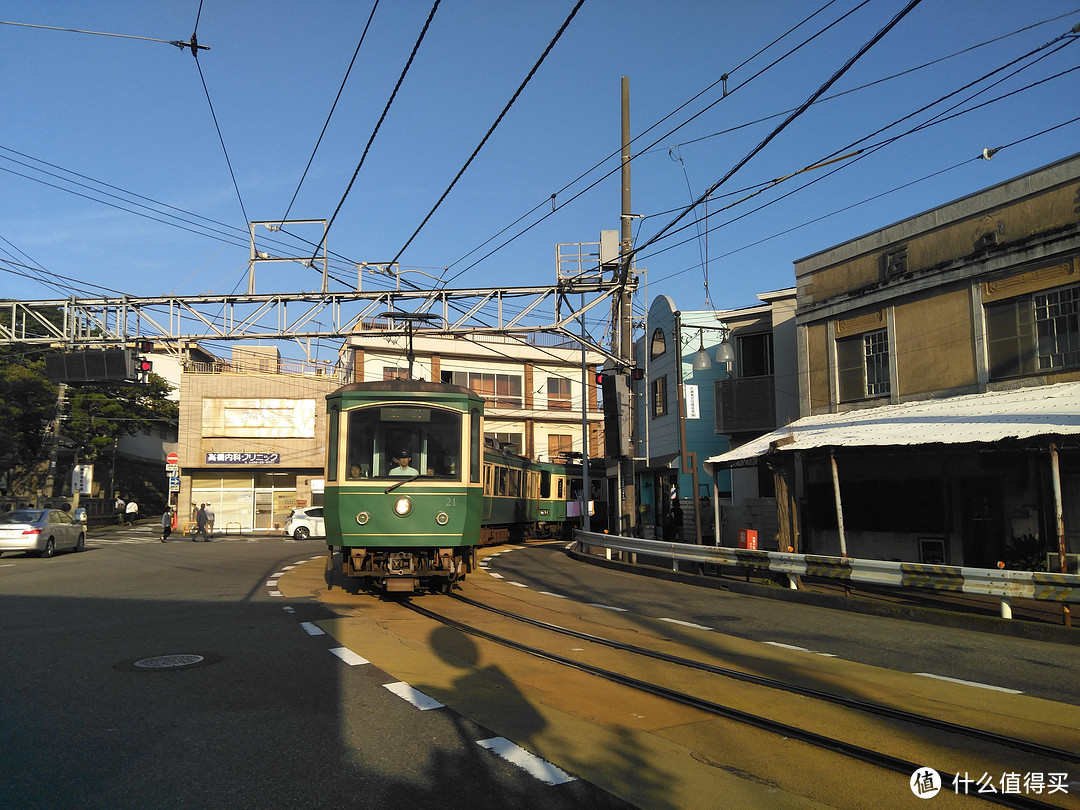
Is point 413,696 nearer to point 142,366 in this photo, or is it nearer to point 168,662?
point 168,662

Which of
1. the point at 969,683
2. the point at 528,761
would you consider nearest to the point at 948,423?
the point at 969,683

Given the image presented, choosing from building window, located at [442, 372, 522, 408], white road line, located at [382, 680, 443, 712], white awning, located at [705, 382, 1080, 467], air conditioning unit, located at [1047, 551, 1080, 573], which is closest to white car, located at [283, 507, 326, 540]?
building window, located at [442, 372, 522, 408]

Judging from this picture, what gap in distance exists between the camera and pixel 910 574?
1201 centimetres

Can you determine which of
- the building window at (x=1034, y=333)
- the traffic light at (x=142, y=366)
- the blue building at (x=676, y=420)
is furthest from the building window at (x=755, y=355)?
the traffic light at (x=142, y=366)

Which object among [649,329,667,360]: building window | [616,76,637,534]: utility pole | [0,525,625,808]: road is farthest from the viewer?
[649,329,667,360]: building window

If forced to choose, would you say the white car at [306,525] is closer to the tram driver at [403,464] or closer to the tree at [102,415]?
the tree at [102,415]

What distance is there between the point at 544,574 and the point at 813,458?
21.2ft

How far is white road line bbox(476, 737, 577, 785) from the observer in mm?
4664

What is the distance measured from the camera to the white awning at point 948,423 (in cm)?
1193

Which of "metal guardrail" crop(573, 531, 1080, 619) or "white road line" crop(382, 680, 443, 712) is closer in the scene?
"white road line" crop(382, 680, 443, 712)

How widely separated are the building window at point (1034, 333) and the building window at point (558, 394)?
1431 inches

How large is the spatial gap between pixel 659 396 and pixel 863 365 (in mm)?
13578

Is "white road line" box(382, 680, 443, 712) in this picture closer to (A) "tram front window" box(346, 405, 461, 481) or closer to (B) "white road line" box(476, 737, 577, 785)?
(B) "white road line" box(476, 737, 577, 785)

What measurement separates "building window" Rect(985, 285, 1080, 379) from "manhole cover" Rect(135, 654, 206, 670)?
48.5 feet
